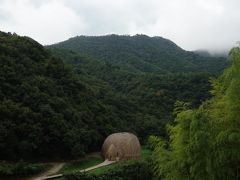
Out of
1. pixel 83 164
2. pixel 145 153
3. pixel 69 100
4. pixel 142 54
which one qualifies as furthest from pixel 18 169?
pixel 142 54

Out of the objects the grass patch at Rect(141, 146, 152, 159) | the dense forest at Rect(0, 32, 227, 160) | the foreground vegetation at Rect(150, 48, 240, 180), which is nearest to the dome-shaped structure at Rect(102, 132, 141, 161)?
the grass patch at Rect(141, 146, 152, 159)

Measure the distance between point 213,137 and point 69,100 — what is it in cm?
2820

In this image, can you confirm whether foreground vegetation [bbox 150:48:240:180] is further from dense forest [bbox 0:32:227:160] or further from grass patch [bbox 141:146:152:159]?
grass patch [bbox 141:146:152:159]

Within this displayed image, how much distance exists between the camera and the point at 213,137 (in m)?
13.8

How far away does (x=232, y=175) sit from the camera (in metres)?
13.7

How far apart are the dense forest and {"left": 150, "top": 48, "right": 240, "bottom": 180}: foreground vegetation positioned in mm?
5929

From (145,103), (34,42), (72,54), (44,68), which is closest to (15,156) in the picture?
(44,68)

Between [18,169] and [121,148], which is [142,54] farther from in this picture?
[18,169]

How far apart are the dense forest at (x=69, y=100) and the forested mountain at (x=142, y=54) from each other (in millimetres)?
14885

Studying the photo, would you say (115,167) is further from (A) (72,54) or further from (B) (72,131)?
(A) (72,54)

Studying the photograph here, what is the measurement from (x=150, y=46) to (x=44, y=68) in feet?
183

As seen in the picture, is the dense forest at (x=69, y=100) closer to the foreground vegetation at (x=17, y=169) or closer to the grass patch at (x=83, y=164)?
the grass patch at (x=83, y=164)

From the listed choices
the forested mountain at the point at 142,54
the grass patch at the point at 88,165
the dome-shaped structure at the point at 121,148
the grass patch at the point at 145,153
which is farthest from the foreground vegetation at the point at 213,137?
the forested mountain at the point at 142,54

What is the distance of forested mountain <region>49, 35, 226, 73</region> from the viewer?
270ft
